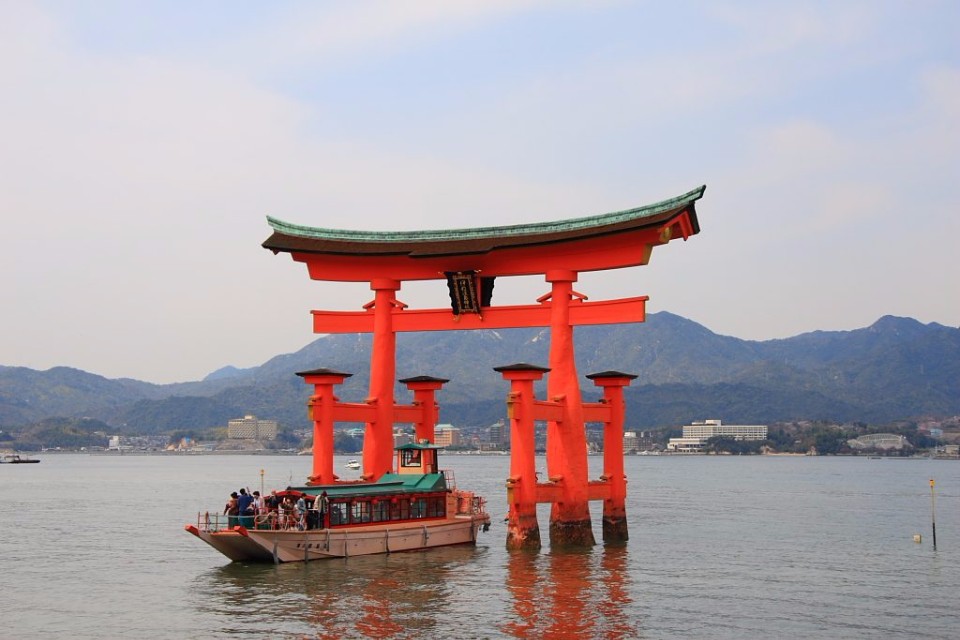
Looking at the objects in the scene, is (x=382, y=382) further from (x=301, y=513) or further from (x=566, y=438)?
(x=566, y=438)

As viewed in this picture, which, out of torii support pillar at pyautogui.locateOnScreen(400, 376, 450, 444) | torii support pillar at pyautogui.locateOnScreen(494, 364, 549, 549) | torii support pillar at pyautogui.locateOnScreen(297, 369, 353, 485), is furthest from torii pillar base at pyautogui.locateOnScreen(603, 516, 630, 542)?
torii support pillar at pyautogui.locateOnScreen(297, 369, 353, 485)

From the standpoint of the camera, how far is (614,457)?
4003 cm

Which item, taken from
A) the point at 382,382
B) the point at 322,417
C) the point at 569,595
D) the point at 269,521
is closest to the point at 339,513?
the point at 269,521

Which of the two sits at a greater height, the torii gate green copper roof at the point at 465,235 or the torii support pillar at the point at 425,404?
the torii gate green copper roof at the point at 465,235

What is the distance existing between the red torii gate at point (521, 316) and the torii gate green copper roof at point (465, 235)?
1.8 inches

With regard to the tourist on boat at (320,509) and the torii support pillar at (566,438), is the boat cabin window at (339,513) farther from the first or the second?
the torii support pillar at (566,438)

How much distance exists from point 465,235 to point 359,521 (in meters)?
11.5

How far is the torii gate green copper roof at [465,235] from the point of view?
3541 centimetres

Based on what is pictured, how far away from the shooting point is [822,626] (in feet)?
88.4

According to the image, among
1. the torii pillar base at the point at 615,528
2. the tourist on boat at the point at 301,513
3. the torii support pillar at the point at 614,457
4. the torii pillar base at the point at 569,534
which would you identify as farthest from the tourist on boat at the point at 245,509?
the torii pillar base at the point at 615,528

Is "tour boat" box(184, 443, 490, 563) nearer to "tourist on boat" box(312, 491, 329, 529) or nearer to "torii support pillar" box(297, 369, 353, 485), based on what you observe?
"tourist on boat" box(312, 491, 329, 529)

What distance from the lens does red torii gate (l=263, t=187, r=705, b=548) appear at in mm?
35594

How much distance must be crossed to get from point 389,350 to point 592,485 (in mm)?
9424

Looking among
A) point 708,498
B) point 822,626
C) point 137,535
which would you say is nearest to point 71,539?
point 137,535
